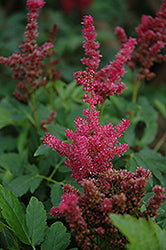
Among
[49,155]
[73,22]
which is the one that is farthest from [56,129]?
[73,22]

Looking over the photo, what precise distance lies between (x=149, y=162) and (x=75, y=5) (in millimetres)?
3604

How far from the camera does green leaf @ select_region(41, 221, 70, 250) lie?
0.99 m

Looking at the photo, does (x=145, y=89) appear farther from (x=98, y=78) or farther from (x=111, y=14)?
(x=98, y=78)

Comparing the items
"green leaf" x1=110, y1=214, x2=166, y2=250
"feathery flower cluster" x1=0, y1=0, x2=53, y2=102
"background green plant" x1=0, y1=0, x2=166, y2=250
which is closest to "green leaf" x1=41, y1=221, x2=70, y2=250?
"background green plant" x1=0, y1=0, x2=166, y2=250

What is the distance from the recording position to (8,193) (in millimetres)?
1092

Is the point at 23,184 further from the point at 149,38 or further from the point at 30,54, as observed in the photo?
the point at 149,38

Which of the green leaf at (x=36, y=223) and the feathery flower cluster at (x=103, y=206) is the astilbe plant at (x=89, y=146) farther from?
the green leaf at (x=36, y=223)

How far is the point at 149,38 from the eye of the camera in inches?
61.2

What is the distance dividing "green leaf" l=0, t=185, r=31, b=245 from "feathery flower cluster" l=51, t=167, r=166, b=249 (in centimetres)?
20

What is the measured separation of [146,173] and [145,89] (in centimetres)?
262

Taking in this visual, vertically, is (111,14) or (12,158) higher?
(111,14)

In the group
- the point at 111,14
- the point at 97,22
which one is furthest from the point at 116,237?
the point at 97,22

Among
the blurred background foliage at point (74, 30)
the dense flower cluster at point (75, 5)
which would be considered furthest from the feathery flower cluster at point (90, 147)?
the dense flower cluster at point (75, 5)

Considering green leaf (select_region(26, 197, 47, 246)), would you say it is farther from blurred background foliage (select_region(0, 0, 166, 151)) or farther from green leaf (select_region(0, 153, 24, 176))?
blurred background foliage (select_region(0, 0, 166, 151))
